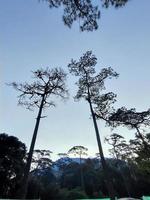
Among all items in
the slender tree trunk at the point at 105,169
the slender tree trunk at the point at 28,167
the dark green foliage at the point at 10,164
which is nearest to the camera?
the slender tree trunk at the point at 28,167

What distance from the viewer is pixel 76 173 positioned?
55.7 metres

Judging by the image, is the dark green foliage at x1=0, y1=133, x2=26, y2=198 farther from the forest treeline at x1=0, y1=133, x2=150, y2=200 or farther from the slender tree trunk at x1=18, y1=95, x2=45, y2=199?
the slender tree trunk at x1=18, y1=95, x2=45, y2=199

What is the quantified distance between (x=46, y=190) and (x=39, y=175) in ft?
60.5

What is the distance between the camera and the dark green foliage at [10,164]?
2855 cm

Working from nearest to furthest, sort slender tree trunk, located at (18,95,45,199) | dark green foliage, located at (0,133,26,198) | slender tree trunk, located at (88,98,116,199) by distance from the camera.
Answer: slender tree trunk, located at (18,95,45,199) < slender tree trunk, located at (88,98,116,199) < dark green foliage, located at (0,133,26,198)

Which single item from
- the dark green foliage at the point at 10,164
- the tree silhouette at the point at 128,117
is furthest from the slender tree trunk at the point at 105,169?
the dark green foliage at the point at 10,164

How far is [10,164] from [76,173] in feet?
97.7

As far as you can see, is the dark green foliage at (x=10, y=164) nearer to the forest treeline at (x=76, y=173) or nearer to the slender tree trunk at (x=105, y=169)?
the forest treeline at (x=76, y=173)

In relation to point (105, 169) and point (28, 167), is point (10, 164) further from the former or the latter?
point (105, 169)

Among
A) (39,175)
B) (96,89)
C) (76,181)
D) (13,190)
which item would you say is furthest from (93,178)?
(96,89)

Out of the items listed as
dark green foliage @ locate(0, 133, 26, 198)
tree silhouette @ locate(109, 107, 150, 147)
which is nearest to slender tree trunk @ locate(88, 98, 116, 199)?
tree silhouette @ locate(109, 107, 150, 147)

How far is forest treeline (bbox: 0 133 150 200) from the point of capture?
2867cm

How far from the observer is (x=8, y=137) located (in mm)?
30141

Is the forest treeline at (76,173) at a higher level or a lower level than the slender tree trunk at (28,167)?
higher
